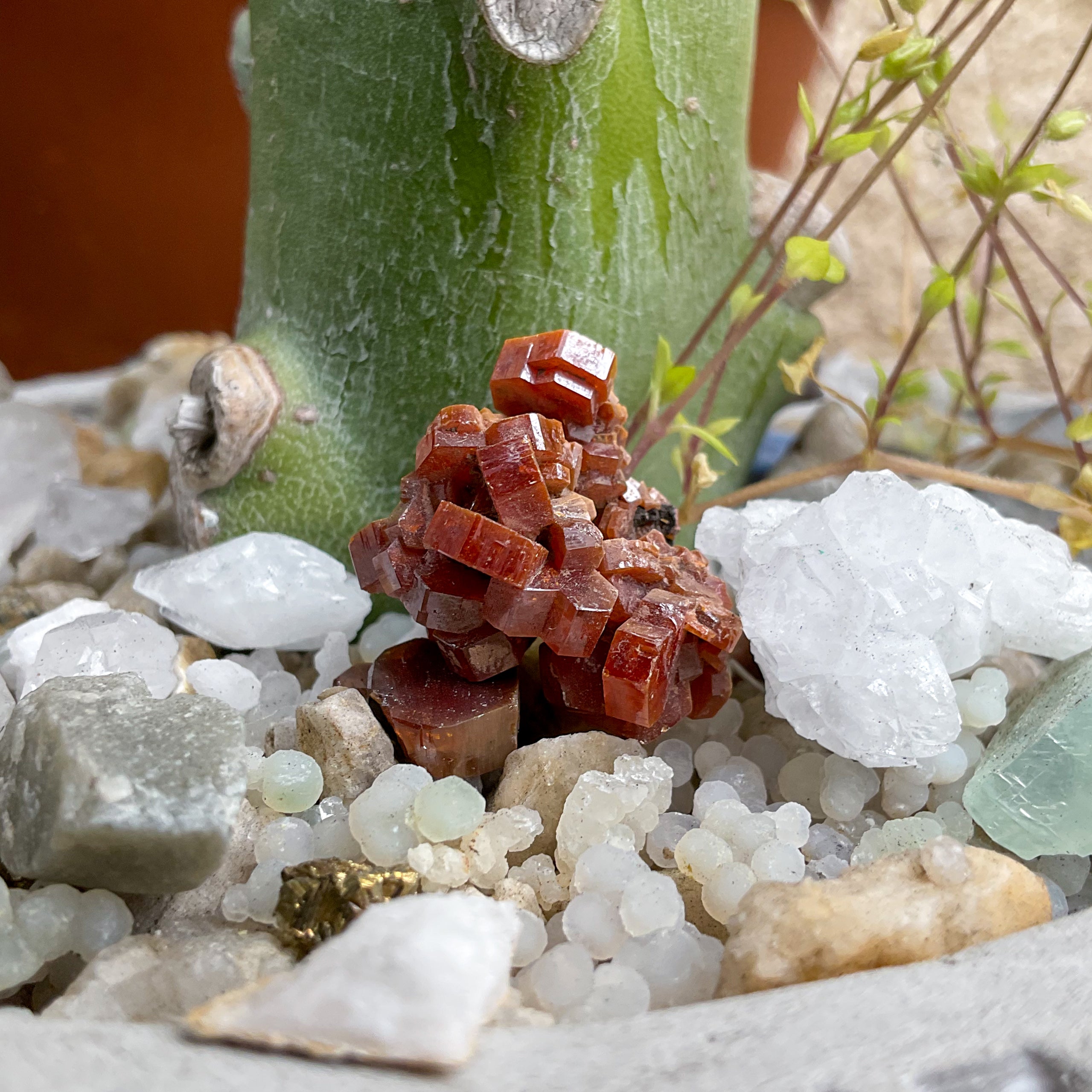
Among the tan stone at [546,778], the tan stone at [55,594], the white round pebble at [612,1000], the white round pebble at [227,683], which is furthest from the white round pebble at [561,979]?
the tan stone at [55,594]

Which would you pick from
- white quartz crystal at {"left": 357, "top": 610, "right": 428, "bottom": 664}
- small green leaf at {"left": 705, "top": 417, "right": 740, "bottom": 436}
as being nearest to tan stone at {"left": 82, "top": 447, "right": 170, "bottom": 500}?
white quartz crystal at {"left": 357, "top": 610, "right": 428, "bottom": 664}

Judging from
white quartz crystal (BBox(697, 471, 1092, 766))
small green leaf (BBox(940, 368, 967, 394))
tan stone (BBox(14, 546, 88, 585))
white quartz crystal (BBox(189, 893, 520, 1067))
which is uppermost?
small green leaf (BBox(940, 368, 967, 394))

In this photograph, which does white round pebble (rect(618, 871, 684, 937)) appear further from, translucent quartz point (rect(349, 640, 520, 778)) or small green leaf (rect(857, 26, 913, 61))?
small green leaf (rect(857, 26, 913, 61))

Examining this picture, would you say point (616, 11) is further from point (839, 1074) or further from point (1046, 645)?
point (839, 1074)

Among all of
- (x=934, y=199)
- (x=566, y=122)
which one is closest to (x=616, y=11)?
(x=566, y=122)

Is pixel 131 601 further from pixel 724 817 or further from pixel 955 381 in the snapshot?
pixel 955 381

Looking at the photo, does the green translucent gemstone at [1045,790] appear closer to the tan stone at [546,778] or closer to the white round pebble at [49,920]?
the tan stone at [546,778]
